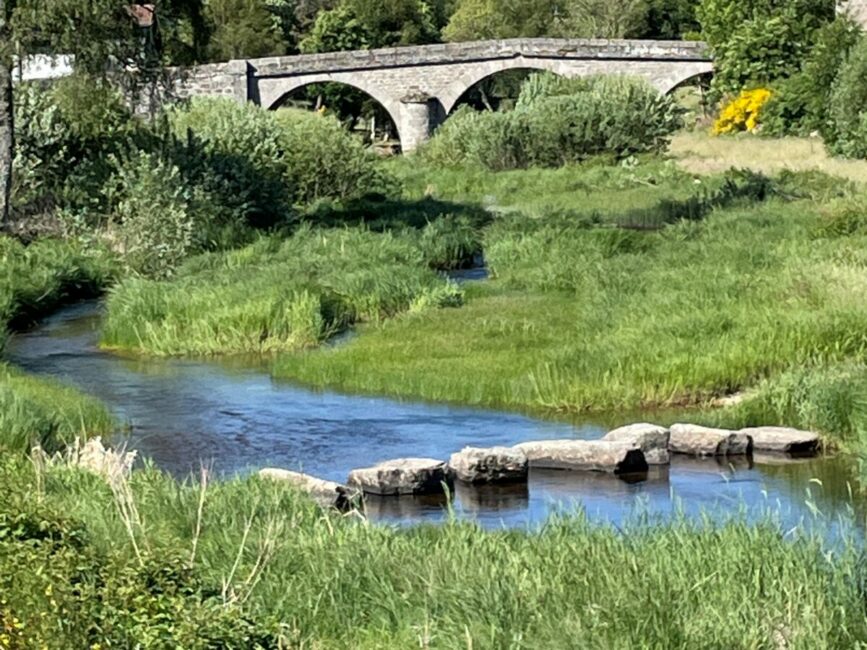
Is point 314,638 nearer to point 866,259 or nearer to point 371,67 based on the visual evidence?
point 866,259

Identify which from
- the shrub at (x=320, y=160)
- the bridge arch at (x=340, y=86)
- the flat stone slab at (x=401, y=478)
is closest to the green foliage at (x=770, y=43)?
the bridge arch at (x=340, y=86)

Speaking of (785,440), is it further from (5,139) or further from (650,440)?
(5,139)

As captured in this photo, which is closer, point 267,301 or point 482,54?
point 267,301

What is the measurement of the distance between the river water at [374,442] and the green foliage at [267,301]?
0.56 metres

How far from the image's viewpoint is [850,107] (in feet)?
149

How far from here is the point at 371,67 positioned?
72875 mm

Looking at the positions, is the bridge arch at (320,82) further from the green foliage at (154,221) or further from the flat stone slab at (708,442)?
the flat stone slab at (708,442)

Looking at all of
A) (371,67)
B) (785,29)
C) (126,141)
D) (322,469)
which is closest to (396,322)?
(322,469)

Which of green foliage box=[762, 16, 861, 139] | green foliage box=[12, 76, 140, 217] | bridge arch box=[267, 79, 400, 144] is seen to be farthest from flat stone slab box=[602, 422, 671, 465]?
bridge arch box=[267, 79, 400, 144]

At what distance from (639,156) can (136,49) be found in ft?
83.2

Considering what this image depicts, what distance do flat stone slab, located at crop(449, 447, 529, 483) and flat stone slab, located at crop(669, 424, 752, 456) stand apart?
1.60 metres

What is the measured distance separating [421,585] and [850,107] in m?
38.9

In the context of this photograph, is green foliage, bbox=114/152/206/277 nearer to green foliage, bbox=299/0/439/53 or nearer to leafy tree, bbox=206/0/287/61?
leafy tree, bbox=206/0/287/61

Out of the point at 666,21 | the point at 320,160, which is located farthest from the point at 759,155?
the point at 666,21
